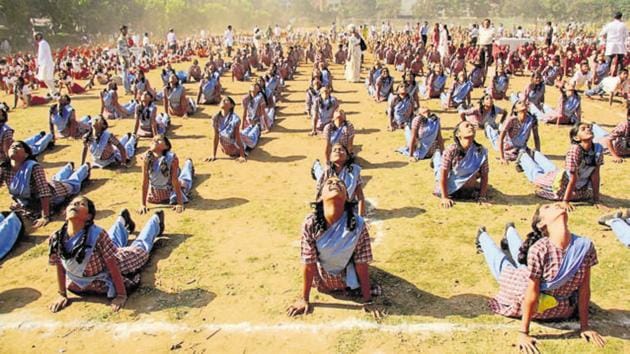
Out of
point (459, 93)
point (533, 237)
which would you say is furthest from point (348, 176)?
point (459, 93)

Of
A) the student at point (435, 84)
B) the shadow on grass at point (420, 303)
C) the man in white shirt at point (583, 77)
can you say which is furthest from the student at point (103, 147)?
the man in white shirt at point (583, 77)

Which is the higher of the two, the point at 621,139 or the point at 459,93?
the point at 459,93

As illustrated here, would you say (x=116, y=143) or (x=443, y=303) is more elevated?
(x=116, y=143)

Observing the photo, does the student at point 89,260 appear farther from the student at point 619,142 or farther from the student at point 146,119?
the student at point 619,142

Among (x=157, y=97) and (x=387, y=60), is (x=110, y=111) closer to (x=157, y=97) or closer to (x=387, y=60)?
(x=157, y=97)

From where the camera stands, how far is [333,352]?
4969 millimetres

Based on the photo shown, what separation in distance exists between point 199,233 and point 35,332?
2.82 metres

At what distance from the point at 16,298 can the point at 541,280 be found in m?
6.18

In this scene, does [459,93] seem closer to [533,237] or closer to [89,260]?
[533,237]

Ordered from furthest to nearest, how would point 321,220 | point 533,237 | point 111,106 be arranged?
1. point 111,106
2. point 321,220
3. point 533,237

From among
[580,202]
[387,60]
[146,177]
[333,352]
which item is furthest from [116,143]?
[387,60]

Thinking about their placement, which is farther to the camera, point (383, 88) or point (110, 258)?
point (383, 88)

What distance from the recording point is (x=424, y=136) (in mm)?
10961

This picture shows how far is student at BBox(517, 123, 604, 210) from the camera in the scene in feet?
25.6
